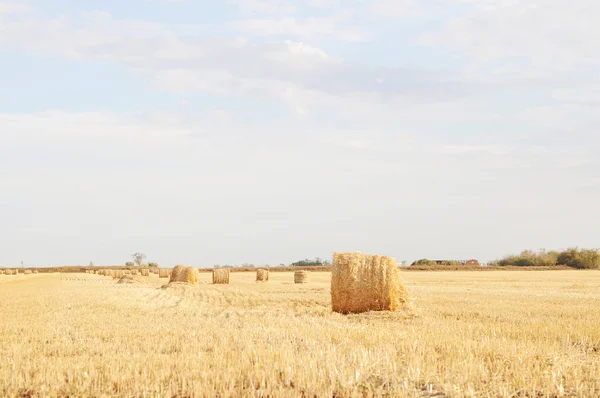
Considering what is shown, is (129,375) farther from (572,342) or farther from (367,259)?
(367,259)

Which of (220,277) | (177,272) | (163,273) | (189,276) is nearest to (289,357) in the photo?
(189,276)

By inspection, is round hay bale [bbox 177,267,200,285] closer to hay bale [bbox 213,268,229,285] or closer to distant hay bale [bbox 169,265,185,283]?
distant hay bale [bbox 169,265,185,283]

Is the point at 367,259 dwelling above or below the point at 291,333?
above

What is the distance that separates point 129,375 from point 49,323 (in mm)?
6011

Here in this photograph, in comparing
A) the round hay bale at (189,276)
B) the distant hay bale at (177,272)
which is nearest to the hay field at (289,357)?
the round hay bale at (189,276)

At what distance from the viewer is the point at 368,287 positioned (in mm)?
14945

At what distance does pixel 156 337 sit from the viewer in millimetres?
9133

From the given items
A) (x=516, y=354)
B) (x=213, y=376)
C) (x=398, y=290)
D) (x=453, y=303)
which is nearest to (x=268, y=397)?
(x=213, y=376)

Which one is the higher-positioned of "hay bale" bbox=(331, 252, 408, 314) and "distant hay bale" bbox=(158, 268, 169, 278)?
"hay bale" bbox=(331, 252, 408, 314)

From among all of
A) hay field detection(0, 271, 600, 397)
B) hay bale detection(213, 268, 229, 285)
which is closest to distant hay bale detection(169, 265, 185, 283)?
hay bale detection(213, 268, 229, 285)

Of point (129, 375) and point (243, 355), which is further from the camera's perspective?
point (243, 355)

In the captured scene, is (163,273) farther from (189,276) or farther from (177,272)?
(189,276)

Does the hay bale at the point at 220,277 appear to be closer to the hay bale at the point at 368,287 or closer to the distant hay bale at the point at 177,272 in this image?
the distant hay bale at the point at 177,272

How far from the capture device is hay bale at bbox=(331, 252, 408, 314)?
14867 millimetres
